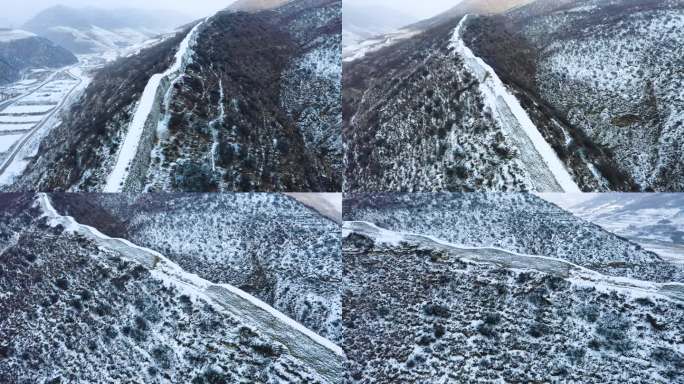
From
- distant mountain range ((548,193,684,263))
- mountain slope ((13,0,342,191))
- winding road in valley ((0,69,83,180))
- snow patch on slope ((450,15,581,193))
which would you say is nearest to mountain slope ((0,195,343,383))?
winding road in valley ((0,69,83,180))

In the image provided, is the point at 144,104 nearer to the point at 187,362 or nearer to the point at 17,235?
the point at 17,235

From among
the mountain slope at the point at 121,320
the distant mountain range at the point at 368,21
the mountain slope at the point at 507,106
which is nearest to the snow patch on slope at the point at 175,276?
the mountain slope at the point at 121,320

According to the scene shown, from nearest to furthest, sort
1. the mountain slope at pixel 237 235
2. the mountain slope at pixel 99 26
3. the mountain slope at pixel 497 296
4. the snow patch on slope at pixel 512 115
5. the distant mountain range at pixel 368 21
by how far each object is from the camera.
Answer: the mountain slope at pixel 497 296
the snow patch on slope at pixel 512 115
the mountain slope at pixel 237 235
the distant mountain range at pixel 368 21
the mountain slope at pixel 99 26

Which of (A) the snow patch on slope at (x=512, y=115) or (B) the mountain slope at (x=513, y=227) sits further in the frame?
(A) the snow patch on slope at (x=512, y=115)

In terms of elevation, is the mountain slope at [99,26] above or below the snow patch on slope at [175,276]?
above

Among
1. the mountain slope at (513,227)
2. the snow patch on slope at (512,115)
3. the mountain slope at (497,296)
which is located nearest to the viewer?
the mountain slope at (497,296)

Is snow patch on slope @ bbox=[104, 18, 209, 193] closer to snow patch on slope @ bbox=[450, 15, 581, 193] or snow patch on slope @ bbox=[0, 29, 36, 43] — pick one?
snow patch on slope @ bbox=[0, 29, 36, 43]

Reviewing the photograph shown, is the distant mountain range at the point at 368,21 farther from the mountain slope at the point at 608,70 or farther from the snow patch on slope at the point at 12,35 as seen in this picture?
the snow patch on slope at the point at 12,35

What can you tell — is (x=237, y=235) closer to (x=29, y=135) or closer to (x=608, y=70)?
(x=29, y=135)
